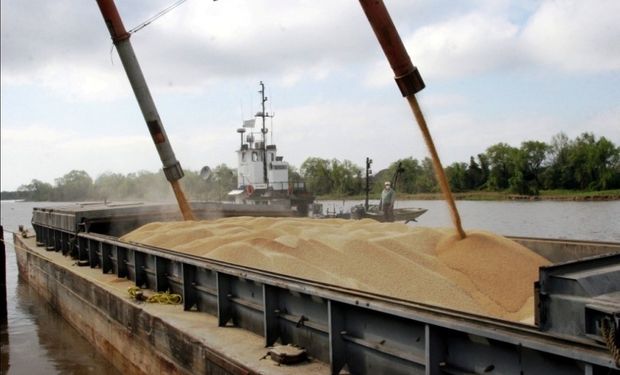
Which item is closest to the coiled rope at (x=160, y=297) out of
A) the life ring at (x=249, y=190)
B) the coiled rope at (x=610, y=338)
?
the coiled rope at (x=610, y=338)

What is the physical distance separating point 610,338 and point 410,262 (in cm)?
316

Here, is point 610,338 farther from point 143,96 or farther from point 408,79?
point 143,96

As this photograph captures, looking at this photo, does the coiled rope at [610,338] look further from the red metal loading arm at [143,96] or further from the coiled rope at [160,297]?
the red metal loading arm at [143,96]

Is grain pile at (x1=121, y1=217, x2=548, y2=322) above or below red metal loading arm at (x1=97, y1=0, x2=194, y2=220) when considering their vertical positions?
below

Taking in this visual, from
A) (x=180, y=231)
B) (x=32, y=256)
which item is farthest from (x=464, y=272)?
(x=32, y=256)

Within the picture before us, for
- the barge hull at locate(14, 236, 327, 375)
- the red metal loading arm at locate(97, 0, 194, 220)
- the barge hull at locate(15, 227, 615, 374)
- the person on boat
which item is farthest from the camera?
the person on boat

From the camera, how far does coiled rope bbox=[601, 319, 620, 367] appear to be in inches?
85.9

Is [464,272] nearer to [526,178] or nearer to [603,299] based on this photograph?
[603,299]

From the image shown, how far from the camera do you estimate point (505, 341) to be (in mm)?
2658

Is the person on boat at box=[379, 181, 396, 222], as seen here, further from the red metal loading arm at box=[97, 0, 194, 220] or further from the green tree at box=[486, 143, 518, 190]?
the green tree at box=[486, 143, 518, 190]

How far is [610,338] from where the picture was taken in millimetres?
2252

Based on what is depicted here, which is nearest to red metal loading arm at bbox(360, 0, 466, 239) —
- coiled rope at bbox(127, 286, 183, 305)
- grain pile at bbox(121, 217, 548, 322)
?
grain pile at bbox(121, 217, 548, 322)

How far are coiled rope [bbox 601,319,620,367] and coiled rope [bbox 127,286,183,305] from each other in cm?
484

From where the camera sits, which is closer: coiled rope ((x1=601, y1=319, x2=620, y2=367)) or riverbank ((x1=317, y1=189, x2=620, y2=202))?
coiled rope ((x1=601, y1=319, x2=620, y2=367))
